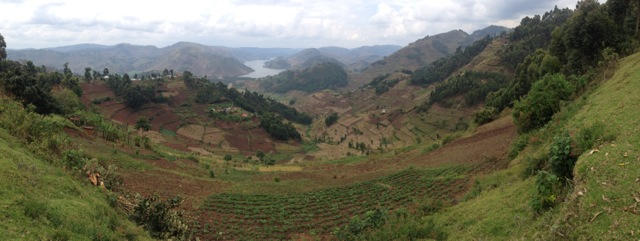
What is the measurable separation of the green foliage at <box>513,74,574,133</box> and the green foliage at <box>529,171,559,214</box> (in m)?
12.5

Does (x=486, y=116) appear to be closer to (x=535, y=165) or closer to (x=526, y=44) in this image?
(x=535, y=165)

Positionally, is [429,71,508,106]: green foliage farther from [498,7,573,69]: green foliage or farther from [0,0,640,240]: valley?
[0,0,640,240]: valley

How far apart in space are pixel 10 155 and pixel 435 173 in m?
→ 22.0

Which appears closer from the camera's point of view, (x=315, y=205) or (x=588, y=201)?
(x=588, y=201)

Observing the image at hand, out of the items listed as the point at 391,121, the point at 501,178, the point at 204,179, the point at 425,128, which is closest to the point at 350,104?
the point at 391,121

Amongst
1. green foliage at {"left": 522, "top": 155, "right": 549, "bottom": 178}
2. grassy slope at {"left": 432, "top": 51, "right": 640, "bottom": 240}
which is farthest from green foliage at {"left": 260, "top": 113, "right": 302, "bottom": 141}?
green foliage at {"left": 522, "top": 155, "right": 549, "bottom": 178}

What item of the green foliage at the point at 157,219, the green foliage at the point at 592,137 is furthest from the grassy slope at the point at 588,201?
the green foliage at the point at 157,219

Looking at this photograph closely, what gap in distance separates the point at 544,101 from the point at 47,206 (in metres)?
22.9

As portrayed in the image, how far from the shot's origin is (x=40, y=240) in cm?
796

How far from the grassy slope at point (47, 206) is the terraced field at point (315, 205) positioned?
6.43 m

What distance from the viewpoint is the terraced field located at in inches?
722

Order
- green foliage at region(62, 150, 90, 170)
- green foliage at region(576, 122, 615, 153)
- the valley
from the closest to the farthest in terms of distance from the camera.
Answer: the valley, green foliage at region(576, 122, 615, 153), green foliage at region(62, 150, 90, 170)

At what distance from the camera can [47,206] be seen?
9594mm

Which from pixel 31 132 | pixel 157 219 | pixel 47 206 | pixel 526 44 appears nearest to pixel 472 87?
pixel 526 44
